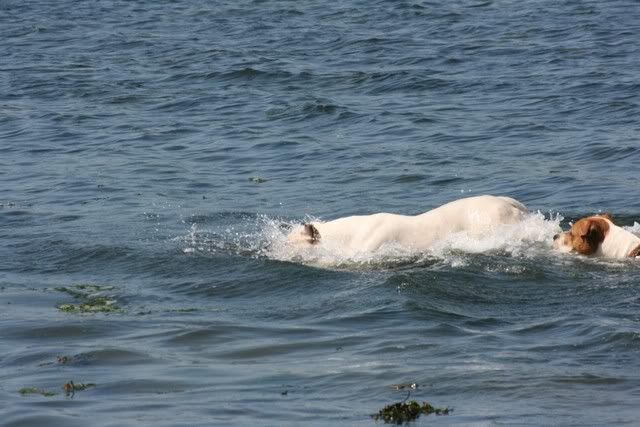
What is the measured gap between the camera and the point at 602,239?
34.5 feet

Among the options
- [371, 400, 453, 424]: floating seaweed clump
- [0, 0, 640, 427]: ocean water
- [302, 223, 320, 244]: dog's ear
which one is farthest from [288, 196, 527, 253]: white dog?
[371, 400, 453, 424]: floating seaweed clump

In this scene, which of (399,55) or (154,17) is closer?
(399,55)

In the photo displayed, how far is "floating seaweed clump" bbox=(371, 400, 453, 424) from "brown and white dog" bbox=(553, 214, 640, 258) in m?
4.13

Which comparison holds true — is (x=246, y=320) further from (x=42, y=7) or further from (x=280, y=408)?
(x=42, y=7)

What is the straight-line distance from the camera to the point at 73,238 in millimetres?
12672

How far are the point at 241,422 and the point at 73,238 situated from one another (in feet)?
20.9

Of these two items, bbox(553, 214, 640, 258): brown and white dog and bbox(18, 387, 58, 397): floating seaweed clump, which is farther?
bbox(553, 214, 640, 258): brown and white dog

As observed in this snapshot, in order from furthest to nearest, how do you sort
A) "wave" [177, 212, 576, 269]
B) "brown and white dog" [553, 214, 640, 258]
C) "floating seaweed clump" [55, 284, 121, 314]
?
1. "wave" [177, 212, 576, 269]
2. "brown and white dog" [553, 214, 640, 258]
3. "floating seaweed clump" [55, 284, 121, 314]

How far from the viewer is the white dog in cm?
1087

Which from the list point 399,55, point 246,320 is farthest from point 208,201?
point 399,55

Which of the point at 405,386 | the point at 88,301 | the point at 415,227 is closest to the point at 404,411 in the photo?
the point at 405,386

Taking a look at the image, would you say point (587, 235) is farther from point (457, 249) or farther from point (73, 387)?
point (73, 387)

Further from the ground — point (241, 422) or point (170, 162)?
point (241, 422)

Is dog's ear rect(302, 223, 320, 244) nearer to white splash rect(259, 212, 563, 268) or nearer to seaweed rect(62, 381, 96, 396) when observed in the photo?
white splash rect(259, 212, 563, 268)
